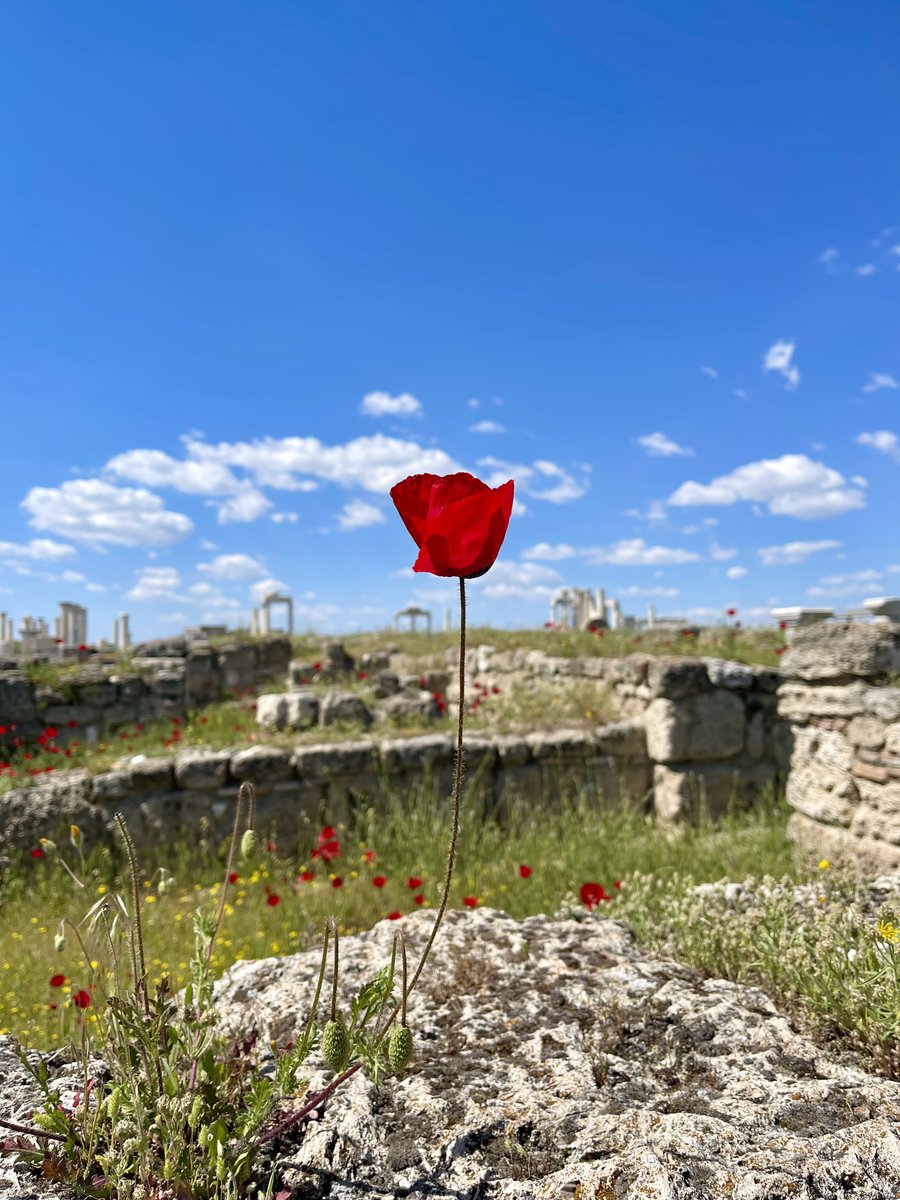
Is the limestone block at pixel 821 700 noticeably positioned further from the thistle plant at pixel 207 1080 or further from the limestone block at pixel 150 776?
the limestone block at pixel 150 776

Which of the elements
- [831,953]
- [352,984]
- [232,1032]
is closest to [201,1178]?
[232,1032]

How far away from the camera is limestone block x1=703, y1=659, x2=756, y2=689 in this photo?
6.51m

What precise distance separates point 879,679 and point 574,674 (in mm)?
3759

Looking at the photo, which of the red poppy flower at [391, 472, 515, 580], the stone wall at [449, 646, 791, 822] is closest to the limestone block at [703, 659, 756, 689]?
the stone wall at [449, 646, 791, 822]

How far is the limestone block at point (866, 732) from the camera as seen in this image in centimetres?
463

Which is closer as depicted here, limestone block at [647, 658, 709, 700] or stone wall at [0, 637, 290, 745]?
limestone block at [647, 658, 709, 700]

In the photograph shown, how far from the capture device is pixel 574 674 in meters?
8.41

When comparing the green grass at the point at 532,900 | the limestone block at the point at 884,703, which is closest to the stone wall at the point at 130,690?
the green grass at the point at 532,900

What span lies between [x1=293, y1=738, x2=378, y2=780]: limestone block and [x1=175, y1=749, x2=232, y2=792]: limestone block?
62 centimetres

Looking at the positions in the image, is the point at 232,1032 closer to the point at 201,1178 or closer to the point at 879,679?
the point at 201,1178

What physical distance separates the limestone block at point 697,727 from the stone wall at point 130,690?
675 centimetres

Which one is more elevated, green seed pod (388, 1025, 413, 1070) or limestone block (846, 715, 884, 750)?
limestone block (846, 715, 884, 750)

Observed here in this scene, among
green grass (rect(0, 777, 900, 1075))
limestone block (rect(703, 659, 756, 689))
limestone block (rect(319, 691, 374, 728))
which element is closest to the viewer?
green grass (rect(0, 777, 900, 1075))

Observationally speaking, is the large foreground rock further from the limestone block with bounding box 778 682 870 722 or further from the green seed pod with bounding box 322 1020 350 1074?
the limestone block with bounding box 778 682 870 722
